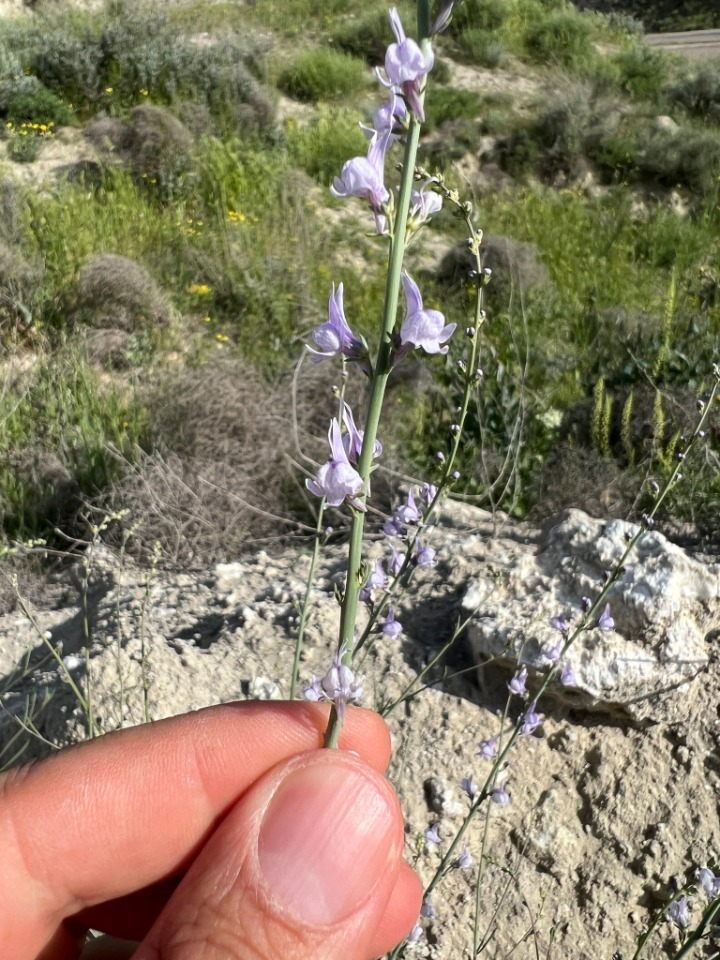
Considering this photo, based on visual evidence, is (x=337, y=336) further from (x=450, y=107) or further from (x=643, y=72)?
(x=643, y=72)

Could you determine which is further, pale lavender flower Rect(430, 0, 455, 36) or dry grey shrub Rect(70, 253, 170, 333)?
dry grey shrub Rect(70, 253, 170, 333)

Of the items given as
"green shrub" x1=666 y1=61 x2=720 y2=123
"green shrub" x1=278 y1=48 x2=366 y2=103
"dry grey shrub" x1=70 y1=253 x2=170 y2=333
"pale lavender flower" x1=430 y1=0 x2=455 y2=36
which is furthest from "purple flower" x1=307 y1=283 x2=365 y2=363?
"green shrub" x1=666 y1=61 x2=720 y2=123

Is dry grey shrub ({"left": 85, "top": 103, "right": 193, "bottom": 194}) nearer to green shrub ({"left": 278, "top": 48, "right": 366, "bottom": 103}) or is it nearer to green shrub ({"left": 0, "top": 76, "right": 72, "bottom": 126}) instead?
green shrub ({"left": 0, "top": 76, "right": 72, "bottom": 126})

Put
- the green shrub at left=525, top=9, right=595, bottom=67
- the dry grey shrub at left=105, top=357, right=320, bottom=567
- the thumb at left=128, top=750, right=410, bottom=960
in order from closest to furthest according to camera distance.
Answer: the thumb at left=128, top=750, right=410, bottom=960
the dry grey shrub at left=105, top=357, right=320, bottom=567
the green shrub at left=525, top=9, right=595, bottom=67

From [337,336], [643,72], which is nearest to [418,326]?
[337,336]

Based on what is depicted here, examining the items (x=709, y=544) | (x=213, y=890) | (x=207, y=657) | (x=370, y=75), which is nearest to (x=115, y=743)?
(x=213, y=890)

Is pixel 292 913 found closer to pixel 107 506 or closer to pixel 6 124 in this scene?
pixel 107 506

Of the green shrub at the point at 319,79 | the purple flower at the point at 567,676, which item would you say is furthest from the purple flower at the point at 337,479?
the green shrub at the point at 319,79
